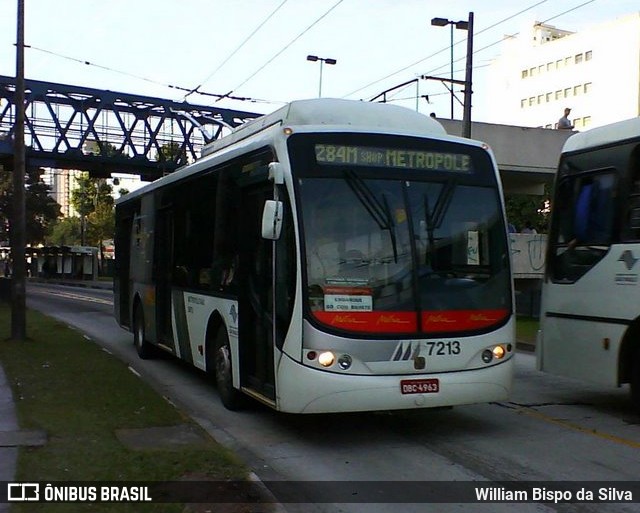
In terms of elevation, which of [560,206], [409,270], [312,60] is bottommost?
[409,270]

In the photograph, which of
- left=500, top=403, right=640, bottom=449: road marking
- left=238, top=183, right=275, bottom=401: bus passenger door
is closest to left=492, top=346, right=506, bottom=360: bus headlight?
left=500, top=403, right=640, bottom=449: road marking

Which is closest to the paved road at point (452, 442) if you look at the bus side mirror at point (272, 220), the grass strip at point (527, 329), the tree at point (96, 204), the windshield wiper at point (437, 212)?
the windshield wiper at point (437, 212)

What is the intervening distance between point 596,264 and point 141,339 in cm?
822

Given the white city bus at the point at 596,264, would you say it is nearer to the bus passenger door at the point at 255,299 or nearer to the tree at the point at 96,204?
the bus passenger door at the point at 255,299

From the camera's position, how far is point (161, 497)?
549 centimetres

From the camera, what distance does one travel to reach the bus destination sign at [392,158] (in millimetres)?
7410

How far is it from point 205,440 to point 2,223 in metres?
62.5

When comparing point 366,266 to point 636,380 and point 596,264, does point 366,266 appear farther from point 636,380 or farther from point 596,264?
point 636,380

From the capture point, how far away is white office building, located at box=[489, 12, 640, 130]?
105188 mm

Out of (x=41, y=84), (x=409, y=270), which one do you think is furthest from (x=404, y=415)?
(x=41, y=84)

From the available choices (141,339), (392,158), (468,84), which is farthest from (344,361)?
(468,84)

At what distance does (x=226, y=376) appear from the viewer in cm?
884

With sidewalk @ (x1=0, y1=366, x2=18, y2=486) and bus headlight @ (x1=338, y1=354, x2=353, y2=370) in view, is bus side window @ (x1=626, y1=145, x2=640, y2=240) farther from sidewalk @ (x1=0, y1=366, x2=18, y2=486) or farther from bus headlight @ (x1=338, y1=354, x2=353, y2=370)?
sidewalk @ (x1=0, y1=366, x2=18, y2=486)

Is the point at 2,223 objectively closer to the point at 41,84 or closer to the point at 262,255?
the point at 41,84
